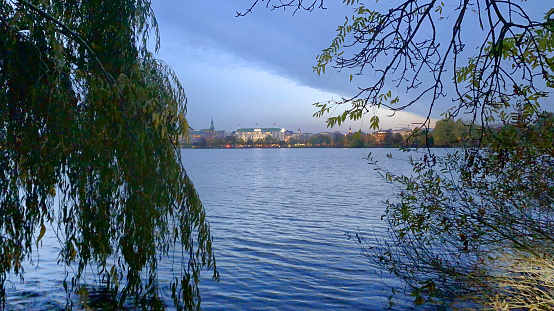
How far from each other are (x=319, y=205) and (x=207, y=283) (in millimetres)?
11826

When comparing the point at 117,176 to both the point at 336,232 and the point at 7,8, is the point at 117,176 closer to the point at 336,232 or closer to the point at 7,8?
the point at 7,8

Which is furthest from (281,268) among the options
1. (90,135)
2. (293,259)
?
(90,135)

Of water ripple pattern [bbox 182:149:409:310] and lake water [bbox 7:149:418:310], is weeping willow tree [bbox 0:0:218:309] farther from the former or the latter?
lake water [bbox 7:149:418:310]

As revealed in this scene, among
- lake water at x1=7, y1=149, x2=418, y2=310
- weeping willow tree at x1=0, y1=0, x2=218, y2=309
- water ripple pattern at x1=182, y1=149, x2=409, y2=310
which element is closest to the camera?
weeping willow tree at x1=0, y1=0, x2=218, y2=309

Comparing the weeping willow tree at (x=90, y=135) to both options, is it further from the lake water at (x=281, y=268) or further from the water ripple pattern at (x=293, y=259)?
the lake water at (x=281, y=268)

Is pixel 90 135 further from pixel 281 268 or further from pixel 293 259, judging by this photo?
pixel 293 259

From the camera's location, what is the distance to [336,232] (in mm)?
13273

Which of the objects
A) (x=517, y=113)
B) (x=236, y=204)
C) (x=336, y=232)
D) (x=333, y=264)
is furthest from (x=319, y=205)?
(x=517, y=113)

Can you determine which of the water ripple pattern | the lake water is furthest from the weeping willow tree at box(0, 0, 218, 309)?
the lake water

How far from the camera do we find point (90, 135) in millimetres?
3729

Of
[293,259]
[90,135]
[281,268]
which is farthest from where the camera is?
[293,259]

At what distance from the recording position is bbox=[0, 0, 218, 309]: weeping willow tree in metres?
3.59

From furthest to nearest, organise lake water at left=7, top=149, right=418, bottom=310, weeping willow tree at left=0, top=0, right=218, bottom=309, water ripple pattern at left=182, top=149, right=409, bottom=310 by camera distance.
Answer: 1. water ripple pattern at left=182, top=149, right=409, bottom=310
2. lake water at left=7, top=149, right=418, bottom=310
3. weeping willow tree at left=0, top=0, right=218, bottom=309

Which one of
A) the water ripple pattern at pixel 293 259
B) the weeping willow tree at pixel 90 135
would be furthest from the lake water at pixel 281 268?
the weeping willow tree at pixel 90 135
